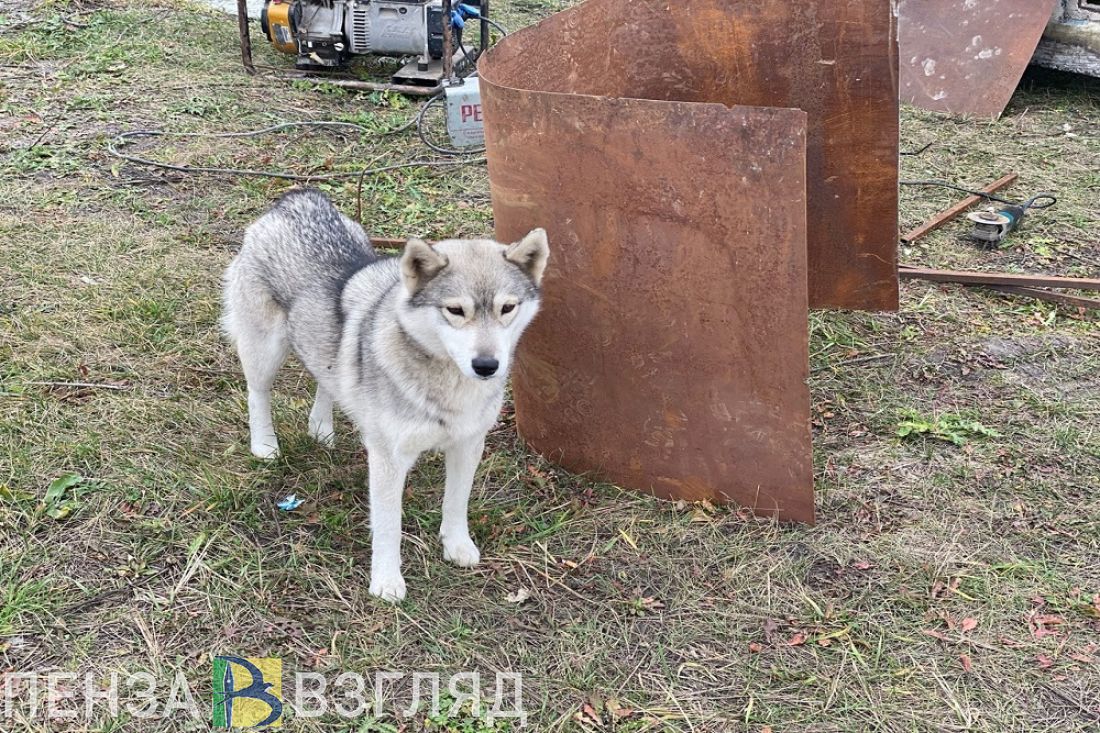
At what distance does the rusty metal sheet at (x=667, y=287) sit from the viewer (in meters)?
3.24

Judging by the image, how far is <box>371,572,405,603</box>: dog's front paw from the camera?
334cm

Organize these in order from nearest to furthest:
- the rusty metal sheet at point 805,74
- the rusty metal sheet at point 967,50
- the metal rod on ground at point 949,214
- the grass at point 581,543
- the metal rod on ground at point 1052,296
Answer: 1. the grass at point 581,543
2. the rusty metal sheet at point 805,74
3. the metal rod on ground at point 1052,296
4. the metal rod on ground at point 949,214
5. the rusty metal sheet at point 967,50

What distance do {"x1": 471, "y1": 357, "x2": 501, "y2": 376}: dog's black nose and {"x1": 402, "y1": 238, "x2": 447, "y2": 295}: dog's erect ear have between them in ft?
1.20

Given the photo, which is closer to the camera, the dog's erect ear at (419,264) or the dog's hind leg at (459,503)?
the dog's erect ear at (419,264)

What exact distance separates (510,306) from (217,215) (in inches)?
158

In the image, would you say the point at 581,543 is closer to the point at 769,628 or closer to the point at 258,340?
the point at 769,628

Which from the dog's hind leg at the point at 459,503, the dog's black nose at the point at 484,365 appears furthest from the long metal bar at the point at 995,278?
the dog's black nose at the point at 484,365

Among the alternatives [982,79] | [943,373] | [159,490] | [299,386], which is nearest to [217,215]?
[299,386]

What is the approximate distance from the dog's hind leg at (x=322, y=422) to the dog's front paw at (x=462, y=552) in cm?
86

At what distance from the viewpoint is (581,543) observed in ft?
12.1

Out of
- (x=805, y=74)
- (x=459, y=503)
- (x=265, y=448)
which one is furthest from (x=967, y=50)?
(x=265, y=448)

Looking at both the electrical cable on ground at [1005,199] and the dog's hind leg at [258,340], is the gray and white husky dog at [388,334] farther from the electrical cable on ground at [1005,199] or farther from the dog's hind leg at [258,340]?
the electrical cable on ground at [1005,199]

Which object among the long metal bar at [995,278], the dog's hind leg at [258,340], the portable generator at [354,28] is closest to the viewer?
the dog's hind leg at [258,340]

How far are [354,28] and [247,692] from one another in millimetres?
7220
